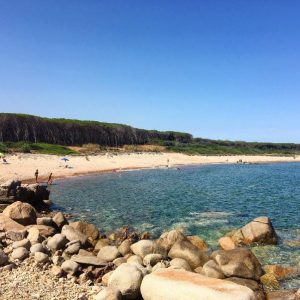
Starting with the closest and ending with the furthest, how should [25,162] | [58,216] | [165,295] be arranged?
1. [165,295]
2. [58,216]
3. [25,162]

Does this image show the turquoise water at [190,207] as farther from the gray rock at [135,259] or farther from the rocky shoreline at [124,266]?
the gray rock at [135,259]

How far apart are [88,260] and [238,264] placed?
18.5 feet

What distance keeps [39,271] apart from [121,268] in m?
3.13

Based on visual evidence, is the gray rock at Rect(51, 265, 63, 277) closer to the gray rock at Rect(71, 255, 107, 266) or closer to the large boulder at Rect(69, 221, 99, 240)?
the gray rock at Rect(71, 255, 107, 266)

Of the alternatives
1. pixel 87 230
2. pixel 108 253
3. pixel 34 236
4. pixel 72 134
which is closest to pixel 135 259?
pixel 108 253

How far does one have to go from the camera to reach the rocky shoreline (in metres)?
10.0

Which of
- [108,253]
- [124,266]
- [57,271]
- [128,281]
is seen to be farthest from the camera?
[108,253]

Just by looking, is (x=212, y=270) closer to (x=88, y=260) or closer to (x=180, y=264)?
(x=180, y=264)

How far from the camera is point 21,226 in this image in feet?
59.2

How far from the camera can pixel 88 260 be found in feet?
45.3

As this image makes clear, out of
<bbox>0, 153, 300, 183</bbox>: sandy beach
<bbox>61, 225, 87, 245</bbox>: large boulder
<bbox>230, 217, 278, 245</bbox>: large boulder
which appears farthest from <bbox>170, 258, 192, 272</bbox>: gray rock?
<bbox>0, 153, 300, 183</bbox>: sandy beach

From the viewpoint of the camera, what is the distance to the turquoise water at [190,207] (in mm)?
20516

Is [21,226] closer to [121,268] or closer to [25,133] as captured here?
[121,268]

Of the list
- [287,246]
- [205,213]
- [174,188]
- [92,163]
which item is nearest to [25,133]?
[92,163]
